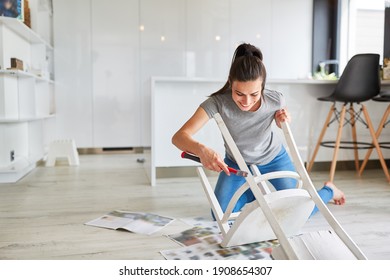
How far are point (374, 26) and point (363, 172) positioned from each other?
1.30 metres

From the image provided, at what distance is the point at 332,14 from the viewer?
183 inches

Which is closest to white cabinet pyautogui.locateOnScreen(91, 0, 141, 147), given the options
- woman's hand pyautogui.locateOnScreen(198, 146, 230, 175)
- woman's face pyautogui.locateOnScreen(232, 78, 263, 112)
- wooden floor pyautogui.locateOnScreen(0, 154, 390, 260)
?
wooden floor pyautogui.locateOnScreen(0, 154, 390, 260)

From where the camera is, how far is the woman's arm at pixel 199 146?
1257mm

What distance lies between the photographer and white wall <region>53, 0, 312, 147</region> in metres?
4.24

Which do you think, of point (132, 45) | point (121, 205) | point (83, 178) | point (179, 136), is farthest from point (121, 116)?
point (179, 136)

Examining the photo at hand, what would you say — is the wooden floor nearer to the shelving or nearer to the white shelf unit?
the white shelf unit

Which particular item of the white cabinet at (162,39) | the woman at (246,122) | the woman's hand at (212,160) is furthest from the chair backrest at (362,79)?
the white cabinet at (162,39)

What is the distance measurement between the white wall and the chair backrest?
1.99 meters

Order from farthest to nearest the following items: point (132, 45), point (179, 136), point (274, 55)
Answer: point (274, 55) < point (132, 45) < point (179, 136)

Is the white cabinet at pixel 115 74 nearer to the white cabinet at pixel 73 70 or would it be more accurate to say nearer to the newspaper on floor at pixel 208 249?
the white cabinet at pixel 73 70

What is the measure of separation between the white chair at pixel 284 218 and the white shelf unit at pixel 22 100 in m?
1.71

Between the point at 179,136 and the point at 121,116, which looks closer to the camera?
the point at 179,136

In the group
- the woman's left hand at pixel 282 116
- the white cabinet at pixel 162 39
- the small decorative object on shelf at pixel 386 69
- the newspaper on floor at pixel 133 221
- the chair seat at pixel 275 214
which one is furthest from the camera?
the white cabinet at pixel 162 39
